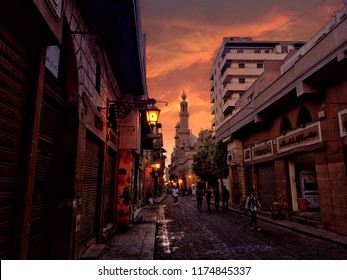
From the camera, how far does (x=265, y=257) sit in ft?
22.5

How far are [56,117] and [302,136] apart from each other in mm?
11685

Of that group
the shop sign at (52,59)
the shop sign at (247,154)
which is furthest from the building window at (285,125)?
the shop sign at (52,59)

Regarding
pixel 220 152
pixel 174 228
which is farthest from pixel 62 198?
pixel 220 152

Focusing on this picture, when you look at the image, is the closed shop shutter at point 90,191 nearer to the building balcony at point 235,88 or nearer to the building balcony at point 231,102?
the building balcony at point 231,102

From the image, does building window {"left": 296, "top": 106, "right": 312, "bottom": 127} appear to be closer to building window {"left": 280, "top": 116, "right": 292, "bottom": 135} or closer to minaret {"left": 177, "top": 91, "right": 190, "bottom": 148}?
building window {"left": 280, "top": 116, "right": 292, "bottom": 135}

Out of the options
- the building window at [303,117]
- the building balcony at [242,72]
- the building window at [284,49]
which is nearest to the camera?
the building window at [303,117]

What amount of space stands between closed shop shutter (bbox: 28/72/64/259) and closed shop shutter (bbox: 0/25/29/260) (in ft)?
3.13

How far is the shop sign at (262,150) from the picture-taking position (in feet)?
54.3

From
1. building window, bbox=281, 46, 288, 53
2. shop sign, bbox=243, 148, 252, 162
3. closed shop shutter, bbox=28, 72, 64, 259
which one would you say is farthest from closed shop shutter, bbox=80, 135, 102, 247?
building window, bbox=281, 46, 288, 53

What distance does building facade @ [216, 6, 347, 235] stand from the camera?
32.8ft

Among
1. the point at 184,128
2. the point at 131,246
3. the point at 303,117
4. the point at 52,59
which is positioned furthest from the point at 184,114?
the point at 52,59

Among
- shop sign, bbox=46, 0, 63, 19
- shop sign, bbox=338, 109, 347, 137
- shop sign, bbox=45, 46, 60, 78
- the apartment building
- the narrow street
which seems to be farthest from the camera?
the apartment building

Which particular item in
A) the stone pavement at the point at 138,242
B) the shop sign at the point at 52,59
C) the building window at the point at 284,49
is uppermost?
the building window at the point at 284,49
